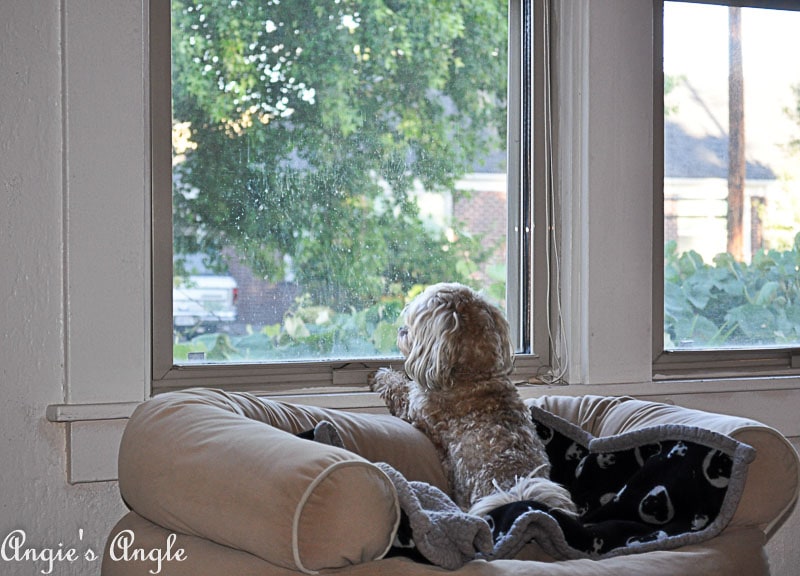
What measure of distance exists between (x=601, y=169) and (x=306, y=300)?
114 cm

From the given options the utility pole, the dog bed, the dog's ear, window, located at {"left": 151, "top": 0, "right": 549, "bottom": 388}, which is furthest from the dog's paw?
the utility pole

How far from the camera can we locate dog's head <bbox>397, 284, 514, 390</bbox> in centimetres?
243

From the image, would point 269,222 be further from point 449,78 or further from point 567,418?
point 567,418

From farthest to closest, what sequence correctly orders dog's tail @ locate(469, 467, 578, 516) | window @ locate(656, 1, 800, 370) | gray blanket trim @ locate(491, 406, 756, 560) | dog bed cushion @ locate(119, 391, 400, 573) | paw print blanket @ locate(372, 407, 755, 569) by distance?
window @ locate(656, 1, 800, 370), dog's tail @ locate(469, 467, 578, 516), gray blanket trim @ locate(491, 406, 756, 560), paw print blanket @ locate(372, 407, 755, 569), dog bed cushion @ locate(119, 391, 400, 573)

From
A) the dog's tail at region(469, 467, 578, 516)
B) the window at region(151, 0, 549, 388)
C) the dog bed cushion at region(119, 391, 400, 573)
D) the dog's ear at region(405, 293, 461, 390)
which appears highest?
the window at region(151, 0, 549, 388)

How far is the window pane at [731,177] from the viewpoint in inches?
128

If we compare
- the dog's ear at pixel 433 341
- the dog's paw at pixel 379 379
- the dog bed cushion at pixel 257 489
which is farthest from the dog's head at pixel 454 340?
the dog bed cushion at pixel 257 489

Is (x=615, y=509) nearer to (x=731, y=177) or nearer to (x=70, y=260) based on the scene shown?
(x=70, y=260)

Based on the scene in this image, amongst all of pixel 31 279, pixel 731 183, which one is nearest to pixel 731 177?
pixel 731 183

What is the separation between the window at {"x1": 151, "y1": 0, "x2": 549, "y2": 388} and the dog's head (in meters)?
0.45

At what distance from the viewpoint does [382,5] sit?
2936mm

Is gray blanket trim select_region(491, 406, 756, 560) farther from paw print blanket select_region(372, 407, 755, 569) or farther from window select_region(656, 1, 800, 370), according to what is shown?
window select_region(656, 1, 800, 370)

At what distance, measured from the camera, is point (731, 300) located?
3354mm

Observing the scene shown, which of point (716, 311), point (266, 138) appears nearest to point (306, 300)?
point (266, 138)
